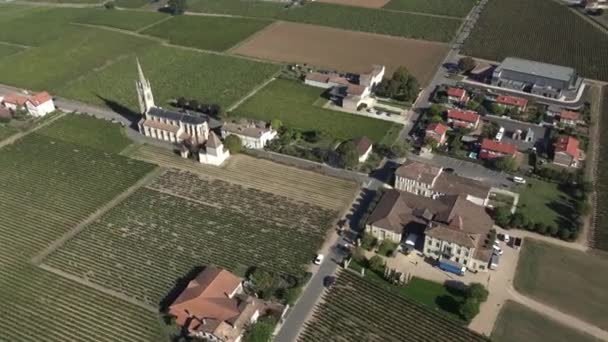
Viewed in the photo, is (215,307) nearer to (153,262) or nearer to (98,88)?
(153,262)

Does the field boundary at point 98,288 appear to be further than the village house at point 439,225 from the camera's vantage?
No

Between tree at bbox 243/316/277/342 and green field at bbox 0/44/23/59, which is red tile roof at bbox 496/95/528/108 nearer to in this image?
tree at bbox 243/316/277/342

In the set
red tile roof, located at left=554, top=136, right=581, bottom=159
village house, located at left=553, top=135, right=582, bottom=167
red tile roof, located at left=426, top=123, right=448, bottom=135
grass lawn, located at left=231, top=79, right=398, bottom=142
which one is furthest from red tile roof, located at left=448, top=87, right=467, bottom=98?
village house, located at left=553, top=135, right=582, bottom=167

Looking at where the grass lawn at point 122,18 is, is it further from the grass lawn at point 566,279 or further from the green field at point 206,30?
the grass lawn at point 566,279

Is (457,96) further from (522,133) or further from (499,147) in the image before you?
(499,147)

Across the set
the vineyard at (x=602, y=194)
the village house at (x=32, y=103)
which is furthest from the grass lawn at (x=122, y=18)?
the vineyard at (x=602, y=194)

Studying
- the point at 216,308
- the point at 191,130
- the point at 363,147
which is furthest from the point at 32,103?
the point at 216,308

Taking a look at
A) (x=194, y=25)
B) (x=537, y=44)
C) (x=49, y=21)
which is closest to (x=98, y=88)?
(x=194, y=25)
